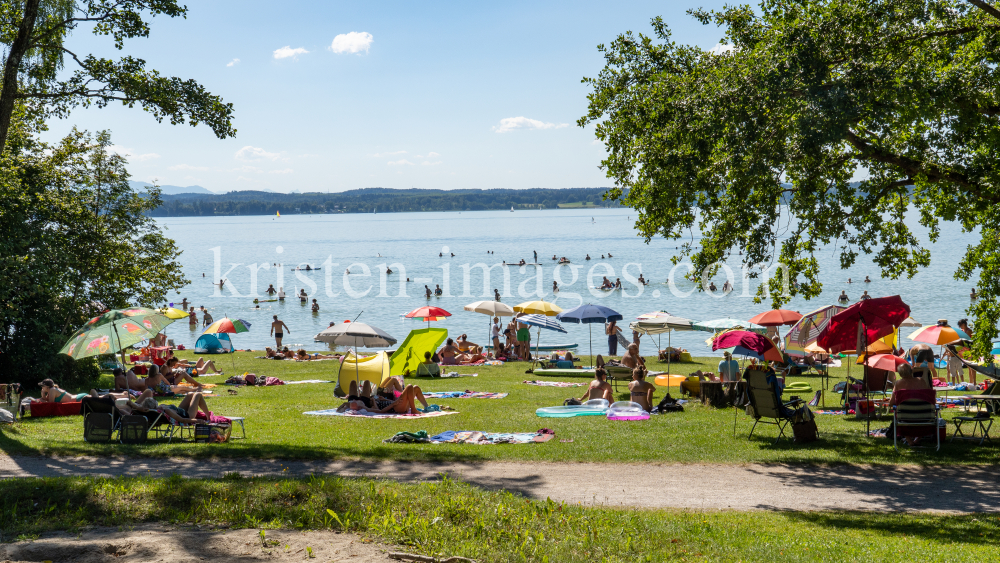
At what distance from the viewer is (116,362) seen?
24.9m

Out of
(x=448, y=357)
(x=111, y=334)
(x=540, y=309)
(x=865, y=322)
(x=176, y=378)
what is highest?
(x=865, y=322)

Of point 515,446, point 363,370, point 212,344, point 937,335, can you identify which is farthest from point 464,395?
point 212,344

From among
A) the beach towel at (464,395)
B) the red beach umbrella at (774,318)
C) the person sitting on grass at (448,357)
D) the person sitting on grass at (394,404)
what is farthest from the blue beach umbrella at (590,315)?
the person sitting on grass at (394,404)

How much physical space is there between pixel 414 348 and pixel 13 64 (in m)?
12.4

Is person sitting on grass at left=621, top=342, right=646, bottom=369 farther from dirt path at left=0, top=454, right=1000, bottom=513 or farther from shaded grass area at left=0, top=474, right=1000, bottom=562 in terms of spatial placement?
shaded grass area at left=0, top=474, right=1000, bottom=562

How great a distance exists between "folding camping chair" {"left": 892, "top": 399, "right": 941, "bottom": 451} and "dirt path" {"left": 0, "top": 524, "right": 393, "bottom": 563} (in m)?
9.01

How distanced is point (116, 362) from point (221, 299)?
49016mm

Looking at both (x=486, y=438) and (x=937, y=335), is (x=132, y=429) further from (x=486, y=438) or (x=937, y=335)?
(x=937, y=335)

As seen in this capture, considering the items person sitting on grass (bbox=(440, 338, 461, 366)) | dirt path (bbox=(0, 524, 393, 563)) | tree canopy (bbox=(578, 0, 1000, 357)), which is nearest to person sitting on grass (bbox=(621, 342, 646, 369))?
tree canopy (bbox=(578, 0, 1000, 357))

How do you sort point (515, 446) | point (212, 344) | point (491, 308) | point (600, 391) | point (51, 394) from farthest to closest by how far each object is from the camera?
point (212, 344) → point (491, 308) → point (600, 391) → point (51, 394) → point (515, 446)

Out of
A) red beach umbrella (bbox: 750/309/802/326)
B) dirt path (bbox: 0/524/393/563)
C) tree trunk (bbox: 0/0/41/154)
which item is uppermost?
tree trunk (bbox: 0/0/41/154)

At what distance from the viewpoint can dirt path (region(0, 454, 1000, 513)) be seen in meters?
8.98

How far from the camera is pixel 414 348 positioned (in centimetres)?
2239

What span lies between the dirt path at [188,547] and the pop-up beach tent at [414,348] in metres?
14.2
